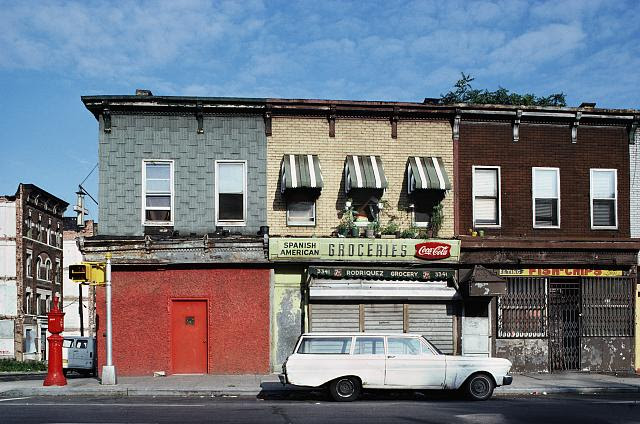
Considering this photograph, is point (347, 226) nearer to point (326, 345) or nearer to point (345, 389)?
point (326, 345)

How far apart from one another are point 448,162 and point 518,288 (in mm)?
4416

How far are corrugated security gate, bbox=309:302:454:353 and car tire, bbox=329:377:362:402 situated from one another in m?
5.19

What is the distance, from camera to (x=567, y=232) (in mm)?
22984

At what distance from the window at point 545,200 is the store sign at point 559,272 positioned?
4.83ft

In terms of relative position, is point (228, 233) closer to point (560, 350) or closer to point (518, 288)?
point (518, 288)

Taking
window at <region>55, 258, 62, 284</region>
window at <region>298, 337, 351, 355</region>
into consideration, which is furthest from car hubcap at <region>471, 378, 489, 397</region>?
window at <region>55, 258, 62, 284</region>

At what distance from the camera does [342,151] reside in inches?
880

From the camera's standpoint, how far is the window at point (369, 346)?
16.5 m

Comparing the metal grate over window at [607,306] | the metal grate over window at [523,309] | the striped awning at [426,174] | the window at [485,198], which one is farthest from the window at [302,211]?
the metal grate over window at [607,306]

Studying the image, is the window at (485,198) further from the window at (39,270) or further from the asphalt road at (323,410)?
the window at (39,270)

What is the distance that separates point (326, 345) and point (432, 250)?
252 inches

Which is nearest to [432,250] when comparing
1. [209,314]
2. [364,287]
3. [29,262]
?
[364,287]

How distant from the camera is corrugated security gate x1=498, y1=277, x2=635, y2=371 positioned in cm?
2230

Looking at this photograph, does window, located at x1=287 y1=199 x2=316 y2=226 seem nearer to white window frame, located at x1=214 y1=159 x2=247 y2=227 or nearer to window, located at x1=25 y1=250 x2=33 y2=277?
white window frame, located at x1=214 y1=159 x2=247 y2=227
